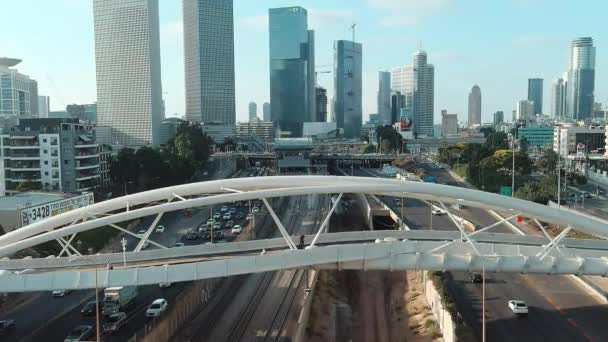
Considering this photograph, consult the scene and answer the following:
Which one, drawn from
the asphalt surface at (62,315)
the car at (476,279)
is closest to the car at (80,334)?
the asphalt surface at (62,315)

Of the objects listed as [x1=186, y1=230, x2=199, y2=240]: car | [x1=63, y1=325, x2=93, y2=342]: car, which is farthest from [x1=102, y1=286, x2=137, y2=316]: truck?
[x1=186, y1=230, x2=199, y2=240]: car

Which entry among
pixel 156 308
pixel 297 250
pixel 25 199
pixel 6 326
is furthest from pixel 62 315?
pixel 25 199

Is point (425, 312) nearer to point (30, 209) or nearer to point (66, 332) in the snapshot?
point (66, 332)

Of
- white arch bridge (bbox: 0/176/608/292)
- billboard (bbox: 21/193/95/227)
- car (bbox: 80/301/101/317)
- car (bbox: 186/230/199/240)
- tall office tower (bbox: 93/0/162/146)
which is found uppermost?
tall office tower (bbox: 93/0/162/146)

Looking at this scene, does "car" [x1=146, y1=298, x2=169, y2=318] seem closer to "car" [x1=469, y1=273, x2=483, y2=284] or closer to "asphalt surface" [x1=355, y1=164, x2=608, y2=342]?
"asphalt surface" [x1=355, y1=164, x2=608, y2=342]

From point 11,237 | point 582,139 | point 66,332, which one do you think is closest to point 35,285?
point 11,237

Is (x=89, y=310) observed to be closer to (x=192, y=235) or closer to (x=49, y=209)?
(x=49, y=209)

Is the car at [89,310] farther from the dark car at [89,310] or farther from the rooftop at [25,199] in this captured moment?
the rooftop at [25,199]

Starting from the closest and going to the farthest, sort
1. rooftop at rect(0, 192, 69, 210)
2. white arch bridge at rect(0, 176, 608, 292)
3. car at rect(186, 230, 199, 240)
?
1. white arch bridge at rect(0, 176, 608, 292)
2. rooftop at rect(0, 192, 69, 210)
3. car at rect(186, 230, 199, 240)

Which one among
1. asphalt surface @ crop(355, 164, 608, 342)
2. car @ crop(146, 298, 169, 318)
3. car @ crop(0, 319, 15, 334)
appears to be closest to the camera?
asphalt surface @ crop(355, 164, 608, 342)
